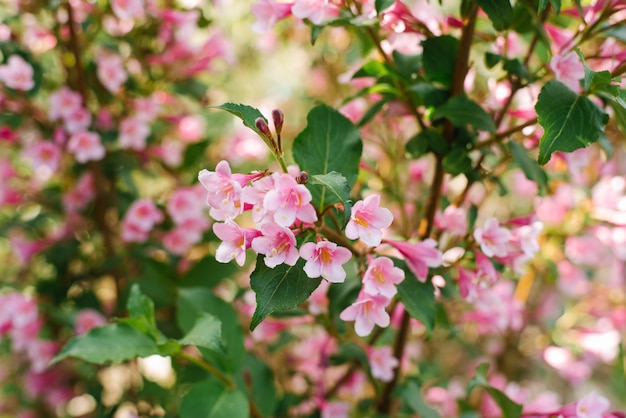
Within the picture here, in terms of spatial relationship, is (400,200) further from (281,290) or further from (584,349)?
(584,349)

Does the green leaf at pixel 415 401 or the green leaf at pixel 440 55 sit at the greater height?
the green leaf at pixel 440 55

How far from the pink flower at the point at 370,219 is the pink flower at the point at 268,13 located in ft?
0.99

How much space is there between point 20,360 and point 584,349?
4.07ft

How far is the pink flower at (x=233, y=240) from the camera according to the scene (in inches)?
21.3

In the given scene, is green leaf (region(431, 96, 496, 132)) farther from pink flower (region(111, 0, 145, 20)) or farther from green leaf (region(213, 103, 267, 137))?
pink flower (region(111, 0, 145, 20))

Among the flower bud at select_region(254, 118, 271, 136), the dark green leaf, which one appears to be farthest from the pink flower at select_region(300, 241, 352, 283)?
the dark green leaf

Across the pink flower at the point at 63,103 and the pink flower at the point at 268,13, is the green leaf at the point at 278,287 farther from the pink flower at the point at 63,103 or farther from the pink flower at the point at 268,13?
Answer: the pink flower at the point at 63,103

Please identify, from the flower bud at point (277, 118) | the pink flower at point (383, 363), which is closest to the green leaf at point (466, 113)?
the flower bud at point (277, 118)

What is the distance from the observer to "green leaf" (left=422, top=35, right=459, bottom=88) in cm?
70

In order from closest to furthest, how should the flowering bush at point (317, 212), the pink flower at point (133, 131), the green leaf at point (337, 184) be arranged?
the green leaf at point (337, 184), the flowering bush at point (317, 212), the pink flower at point (133, 131)

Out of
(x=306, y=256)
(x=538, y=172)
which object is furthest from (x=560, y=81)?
(x=306, y=256)

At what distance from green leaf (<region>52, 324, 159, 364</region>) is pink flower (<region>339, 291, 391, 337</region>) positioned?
0.23m

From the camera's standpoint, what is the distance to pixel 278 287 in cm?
55

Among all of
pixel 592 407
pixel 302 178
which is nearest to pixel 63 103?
pixel 302 178
